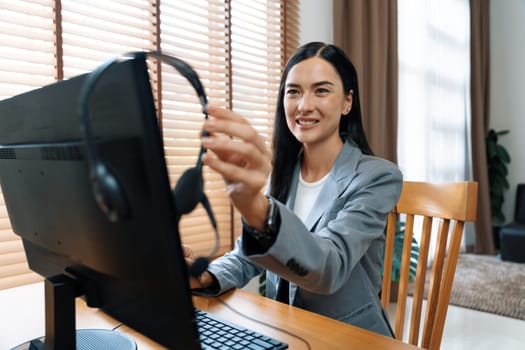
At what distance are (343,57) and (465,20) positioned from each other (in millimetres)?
4504

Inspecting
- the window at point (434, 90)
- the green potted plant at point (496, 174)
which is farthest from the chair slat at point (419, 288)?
the green potted plant at point (496, 174)

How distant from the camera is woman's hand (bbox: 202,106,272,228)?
47cm

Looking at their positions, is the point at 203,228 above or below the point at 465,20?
below

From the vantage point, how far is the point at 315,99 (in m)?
1.28

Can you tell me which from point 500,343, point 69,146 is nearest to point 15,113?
point 69,146

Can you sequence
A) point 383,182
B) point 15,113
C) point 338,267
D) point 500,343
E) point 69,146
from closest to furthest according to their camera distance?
point 69,146, point 15,113, point 338,267, point 383,182, point 500,343

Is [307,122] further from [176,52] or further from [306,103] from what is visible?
[176,52]

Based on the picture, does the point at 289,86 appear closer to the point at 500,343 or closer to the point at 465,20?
the point at 500,343

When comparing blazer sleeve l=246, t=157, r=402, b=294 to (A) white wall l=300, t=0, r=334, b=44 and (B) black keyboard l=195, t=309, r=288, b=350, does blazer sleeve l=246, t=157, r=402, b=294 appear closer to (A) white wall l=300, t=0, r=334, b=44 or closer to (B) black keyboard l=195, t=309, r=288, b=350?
(B) black keyboard l=195, t=309, r=288, b=350

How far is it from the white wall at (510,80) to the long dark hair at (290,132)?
15.9 feet

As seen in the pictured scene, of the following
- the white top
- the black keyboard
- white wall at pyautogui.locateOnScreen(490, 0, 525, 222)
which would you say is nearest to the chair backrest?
the white top

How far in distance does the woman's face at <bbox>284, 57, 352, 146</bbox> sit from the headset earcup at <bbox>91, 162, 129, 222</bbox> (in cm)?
96

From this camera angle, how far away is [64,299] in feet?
1.93

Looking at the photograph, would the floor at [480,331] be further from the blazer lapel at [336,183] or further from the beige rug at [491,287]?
the blazer lapel at [336,183]
